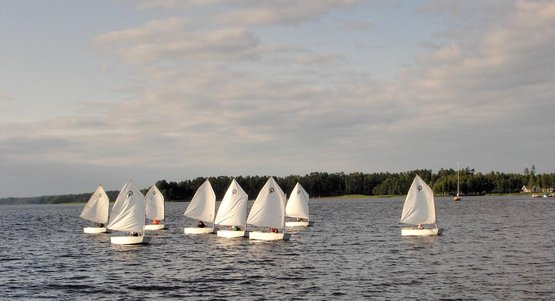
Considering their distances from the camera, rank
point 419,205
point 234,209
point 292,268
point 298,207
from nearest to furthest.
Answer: point 292,268, point 234,209, point 419,205, point 298,207

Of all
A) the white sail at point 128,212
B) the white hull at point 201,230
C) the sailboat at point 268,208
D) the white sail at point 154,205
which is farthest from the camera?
the white sail at point 154,205

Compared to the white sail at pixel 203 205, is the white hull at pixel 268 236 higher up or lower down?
lower down

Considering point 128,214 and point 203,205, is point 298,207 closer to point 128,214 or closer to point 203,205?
point 203,205

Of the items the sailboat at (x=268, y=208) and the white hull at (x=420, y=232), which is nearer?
the sailboat at (x=268, y=208)

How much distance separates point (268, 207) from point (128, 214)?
16572mm

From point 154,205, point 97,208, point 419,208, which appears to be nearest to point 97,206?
point 97,208

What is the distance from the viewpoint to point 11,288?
54250 millimetres

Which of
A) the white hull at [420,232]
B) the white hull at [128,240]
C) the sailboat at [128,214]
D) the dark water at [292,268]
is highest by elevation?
the sailboat at [128,214]

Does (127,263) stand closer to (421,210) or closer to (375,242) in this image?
(375,242)

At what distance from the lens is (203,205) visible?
4141 inches

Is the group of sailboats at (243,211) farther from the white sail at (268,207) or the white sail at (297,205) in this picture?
the white sail at (297,205)

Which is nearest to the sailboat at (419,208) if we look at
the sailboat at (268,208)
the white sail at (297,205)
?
the sailboat at (268,208)

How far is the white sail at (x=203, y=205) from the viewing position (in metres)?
105

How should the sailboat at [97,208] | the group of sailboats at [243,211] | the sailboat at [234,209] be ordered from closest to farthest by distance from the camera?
1. the group of sailboats at [243,211]
2. the sailboat at [234,209]
3. the sailboat at [97,208]
